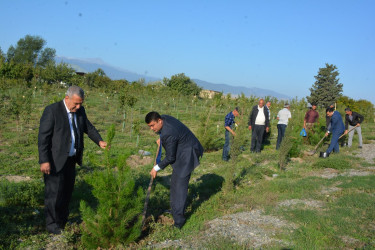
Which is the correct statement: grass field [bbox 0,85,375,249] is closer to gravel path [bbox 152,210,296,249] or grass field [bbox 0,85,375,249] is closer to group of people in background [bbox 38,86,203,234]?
gravel path [bbox 152,210,296,249]

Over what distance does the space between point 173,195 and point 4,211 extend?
259cm

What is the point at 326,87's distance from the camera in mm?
54969

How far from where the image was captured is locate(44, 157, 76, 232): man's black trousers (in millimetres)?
4039

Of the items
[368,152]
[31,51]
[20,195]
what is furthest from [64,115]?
[31,51]

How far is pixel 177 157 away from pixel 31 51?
224 feet

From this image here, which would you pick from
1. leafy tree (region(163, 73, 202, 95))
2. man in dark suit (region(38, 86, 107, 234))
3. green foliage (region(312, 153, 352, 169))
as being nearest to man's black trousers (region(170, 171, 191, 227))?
man in dark suit (region(38, 86, 107, 234))

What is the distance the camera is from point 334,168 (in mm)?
8742

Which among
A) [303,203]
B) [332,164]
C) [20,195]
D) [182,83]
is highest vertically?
[182,83]

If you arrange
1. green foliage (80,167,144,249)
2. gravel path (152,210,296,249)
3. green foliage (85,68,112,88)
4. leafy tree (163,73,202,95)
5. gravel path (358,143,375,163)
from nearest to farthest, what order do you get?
green foliage (80,167,144,249)
gravel path (152,210,296,249)
gravel path (358,143,375,163)
green foliage (85,68,112,88)
leafy tree (163,73,202,95)

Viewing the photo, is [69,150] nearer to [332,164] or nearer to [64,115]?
[64,115]

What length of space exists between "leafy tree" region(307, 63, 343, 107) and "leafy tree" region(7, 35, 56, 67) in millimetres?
53493

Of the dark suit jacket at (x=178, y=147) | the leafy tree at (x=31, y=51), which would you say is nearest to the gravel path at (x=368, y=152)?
the dark suit jacket at (x=178, y=147)

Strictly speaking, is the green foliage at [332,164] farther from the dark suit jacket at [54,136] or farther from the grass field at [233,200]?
the dark suit jacket at [54,136]

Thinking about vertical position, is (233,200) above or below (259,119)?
below
